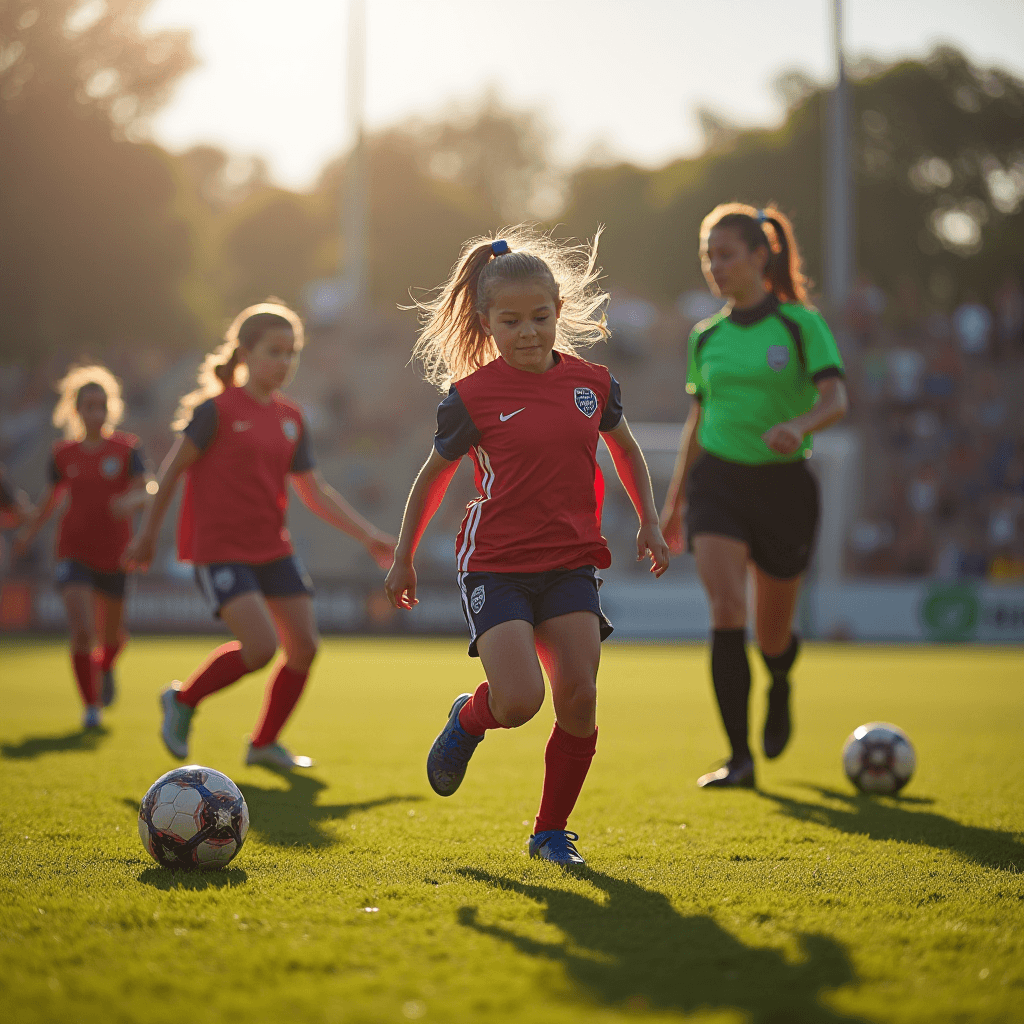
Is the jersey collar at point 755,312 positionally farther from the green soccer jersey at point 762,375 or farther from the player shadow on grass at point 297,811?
the player shadow on grass at point 297,811

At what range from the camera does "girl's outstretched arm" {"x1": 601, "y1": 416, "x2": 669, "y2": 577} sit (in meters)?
4.14

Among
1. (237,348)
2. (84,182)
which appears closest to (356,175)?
(84,182)

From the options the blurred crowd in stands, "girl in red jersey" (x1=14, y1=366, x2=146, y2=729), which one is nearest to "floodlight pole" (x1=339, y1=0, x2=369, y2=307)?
the blurred crowd in stands

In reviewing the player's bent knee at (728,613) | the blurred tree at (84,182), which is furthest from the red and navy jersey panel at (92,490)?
the blurred tree at (84,182)

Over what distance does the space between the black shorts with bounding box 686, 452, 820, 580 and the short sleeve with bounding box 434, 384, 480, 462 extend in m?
1.93

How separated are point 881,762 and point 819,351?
1864 millimetres

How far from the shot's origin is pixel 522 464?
3982 millimetres

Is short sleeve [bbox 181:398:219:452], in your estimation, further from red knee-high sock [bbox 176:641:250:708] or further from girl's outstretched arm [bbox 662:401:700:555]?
girl's outstretched arm [bbox 662:401:700:555]

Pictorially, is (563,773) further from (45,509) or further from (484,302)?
(45,509)

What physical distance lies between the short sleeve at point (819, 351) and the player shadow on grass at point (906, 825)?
1870mm

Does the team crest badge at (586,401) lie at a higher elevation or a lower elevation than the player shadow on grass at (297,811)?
higher

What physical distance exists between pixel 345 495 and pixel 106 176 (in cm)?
873

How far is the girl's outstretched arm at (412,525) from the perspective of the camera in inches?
157

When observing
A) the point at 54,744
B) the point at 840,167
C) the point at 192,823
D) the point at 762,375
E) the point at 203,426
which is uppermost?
the point at 840,167
